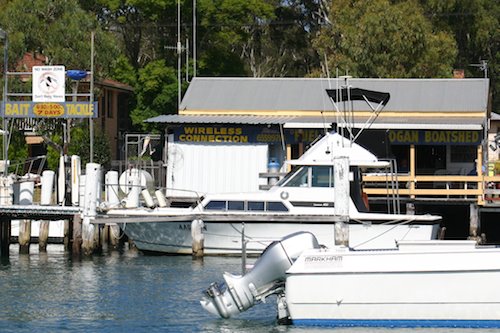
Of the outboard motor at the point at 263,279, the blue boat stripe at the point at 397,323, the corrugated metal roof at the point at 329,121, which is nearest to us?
the blue boat stripe at the point at 397,323

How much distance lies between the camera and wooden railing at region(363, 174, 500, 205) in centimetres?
3750

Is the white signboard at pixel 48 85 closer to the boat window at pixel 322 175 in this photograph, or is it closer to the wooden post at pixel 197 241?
the wooden post at pixel 197 241

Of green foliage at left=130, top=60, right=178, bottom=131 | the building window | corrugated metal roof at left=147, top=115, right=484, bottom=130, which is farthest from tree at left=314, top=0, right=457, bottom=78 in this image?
corrugated metal roof at left=147, top=115, right=484, bottom=130

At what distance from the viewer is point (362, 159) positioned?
33.1 m

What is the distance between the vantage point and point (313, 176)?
33250 millimetres

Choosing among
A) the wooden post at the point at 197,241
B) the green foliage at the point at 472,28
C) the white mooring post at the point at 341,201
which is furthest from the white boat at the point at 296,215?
the green foliage at the point at 472,28

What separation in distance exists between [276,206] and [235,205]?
1123mm

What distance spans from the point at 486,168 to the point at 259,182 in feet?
24.1

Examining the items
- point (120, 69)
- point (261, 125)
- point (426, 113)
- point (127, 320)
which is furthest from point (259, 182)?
point (120, 69)

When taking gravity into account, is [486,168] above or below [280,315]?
above

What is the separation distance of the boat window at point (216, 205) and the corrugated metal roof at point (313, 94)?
8.86 metres

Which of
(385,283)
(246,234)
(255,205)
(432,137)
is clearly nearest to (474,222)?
(432,137)

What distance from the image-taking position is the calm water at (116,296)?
23609 mm

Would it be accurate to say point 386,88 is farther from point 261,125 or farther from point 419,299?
point 419,299
